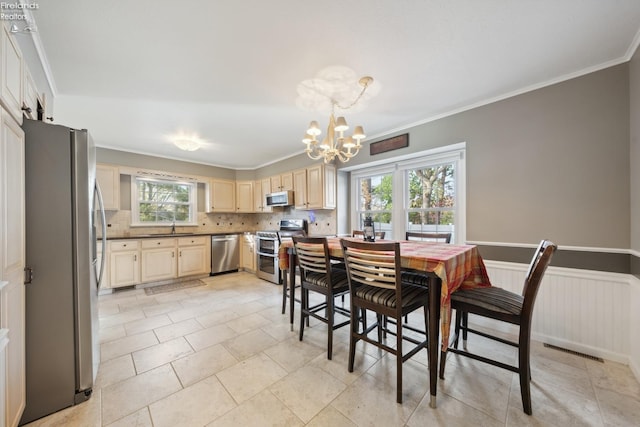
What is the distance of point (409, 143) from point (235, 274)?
422 centimetres

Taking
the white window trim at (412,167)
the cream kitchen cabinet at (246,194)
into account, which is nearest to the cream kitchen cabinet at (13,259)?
the white window trim at (412,167)

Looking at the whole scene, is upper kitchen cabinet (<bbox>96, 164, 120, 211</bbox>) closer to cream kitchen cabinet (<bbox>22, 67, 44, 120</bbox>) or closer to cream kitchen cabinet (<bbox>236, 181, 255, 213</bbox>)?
cream kitchen cabinet (<bbox>236, 181, 255, 213</bbox>)

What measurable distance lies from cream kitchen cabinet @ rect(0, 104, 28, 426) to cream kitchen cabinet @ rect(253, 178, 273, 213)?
4.00 metres

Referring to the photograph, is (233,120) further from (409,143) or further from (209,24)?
(409,143)

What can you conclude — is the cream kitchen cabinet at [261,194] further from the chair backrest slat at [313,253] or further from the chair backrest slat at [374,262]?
the chair backrest slat at [374,262]

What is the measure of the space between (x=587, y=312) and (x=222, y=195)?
19.2 ft

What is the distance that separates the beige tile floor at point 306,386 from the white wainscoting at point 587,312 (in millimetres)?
152

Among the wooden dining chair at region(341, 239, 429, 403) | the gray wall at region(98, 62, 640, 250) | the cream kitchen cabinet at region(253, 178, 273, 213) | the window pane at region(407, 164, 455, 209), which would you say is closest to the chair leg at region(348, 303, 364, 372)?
the wooden dining chair at region(341, 239, 429, 403)

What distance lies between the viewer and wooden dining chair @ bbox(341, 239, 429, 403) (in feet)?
5.05

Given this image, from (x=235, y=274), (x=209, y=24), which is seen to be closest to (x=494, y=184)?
(x=209, y=24)

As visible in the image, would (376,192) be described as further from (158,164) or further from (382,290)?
(158,164)

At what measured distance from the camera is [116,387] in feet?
5.59

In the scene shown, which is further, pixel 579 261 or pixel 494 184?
pixel 494 184

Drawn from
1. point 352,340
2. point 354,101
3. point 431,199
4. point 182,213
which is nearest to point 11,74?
point 354,101
